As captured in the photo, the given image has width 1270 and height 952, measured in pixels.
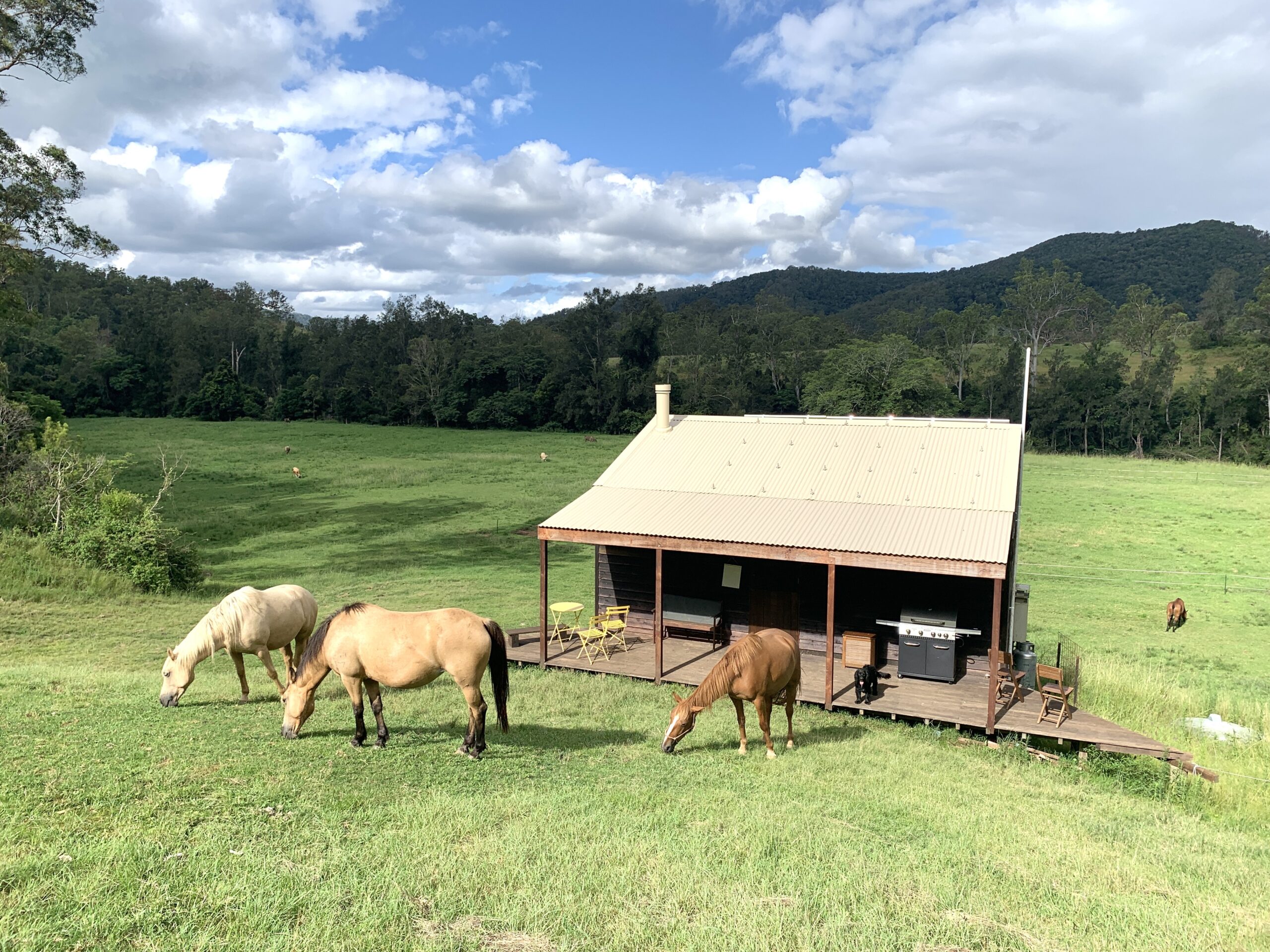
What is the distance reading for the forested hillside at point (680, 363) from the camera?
58562 mm

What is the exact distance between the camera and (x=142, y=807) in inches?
230

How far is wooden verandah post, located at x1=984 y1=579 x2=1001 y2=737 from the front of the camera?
367 inches

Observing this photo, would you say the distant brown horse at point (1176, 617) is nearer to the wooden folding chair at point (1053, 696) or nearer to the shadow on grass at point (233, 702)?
the wooden folding chair at point (1053, 696)

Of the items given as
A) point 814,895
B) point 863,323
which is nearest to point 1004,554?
point 814,895

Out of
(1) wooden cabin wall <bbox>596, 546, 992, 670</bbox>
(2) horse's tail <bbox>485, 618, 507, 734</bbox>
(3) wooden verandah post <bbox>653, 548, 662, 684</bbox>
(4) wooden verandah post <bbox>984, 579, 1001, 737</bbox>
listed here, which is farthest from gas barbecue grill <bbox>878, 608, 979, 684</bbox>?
(2) horse's tail <bbox>485, 618, 507, 734</bbox>

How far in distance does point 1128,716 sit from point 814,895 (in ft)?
28.8

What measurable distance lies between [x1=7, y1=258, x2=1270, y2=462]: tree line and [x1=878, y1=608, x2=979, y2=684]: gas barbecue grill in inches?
1777

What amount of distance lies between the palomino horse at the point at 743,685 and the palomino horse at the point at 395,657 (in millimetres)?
2117

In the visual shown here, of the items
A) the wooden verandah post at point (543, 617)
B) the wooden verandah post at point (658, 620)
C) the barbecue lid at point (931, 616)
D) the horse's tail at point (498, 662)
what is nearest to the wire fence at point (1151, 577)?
the barbecue lid at point (931, 616)

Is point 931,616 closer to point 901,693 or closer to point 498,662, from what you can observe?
point 901,693

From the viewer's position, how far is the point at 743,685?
8656mm

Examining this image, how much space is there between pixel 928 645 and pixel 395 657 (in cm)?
815

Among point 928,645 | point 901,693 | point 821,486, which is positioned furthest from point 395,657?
point 821,486

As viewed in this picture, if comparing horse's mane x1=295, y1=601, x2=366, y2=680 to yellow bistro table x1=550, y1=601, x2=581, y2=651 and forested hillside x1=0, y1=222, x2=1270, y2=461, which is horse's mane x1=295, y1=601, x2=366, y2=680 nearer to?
yellow bistro table x1=550, y1=601, x2=581, y2=651
